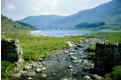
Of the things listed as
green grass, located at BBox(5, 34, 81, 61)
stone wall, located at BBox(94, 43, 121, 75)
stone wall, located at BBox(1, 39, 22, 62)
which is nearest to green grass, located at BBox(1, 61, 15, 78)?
stone wall, located at BBox(1, 39, 22, 62)

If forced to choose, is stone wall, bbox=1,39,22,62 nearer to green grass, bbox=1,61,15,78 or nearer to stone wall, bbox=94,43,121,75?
green grass, bbox=1,61,15,78

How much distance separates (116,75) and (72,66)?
1017 cm

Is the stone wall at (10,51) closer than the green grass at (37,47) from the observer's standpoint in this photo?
Yes

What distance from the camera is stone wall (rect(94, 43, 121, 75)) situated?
23.3 meters

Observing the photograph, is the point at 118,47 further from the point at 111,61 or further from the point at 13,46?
the point at 13,46

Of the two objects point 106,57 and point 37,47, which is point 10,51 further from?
point 37,47

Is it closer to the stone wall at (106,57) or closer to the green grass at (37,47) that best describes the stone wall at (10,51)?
the green grass at (37,47)

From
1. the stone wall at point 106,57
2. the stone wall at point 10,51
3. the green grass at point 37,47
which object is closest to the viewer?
the stone wall at point 106,57

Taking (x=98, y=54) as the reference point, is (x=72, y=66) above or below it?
below

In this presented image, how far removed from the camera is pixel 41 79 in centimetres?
→ 2219

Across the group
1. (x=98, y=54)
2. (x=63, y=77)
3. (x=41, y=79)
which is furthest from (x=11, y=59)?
(x=98, y=54)

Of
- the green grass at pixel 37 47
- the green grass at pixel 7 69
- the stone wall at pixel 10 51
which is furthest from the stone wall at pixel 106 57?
the green grass at pixel 37 47

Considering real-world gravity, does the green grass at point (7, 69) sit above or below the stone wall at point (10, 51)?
below

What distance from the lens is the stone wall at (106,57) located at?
23.3 m
